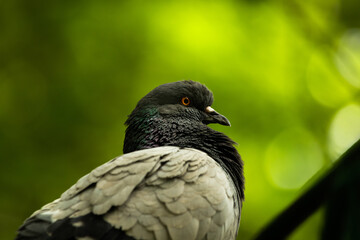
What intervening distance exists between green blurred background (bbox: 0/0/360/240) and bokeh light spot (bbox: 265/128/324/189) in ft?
0.06

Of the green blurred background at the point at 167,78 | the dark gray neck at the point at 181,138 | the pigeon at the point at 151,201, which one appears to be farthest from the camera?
the green blurred background at the point at 167,78

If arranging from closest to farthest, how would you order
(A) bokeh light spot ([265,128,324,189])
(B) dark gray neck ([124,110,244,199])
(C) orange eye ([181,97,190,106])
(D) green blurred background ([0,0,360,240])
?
(B) dark gray neck ([124,110,244,199])
(C) orange eye ([181,97,190,106])
(A) bokeh light spot ([265,128,324,189])
(D) green blurred background ([0,0,360,240])

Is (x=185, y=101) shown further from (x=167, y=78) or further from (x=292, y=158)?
(x=292, y=158)

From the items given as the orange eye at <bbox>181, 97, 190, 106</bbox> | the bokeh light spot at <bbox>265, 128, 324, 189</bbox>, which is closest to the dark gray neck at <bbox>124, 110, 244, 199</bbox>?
the orange eye at <bbox>181, 97, 190, 106</bbox>

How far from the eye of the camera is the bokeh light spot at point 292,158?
21.0ft

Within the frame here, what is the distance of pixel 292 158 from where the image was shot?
682cm

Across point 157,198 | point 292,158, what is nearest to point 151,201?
point 157,198

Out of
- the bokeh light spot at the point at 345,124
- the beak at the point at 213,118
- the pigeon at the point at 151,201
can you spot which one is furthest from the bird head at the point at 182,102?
the bokeh light spot at the point at 345,124

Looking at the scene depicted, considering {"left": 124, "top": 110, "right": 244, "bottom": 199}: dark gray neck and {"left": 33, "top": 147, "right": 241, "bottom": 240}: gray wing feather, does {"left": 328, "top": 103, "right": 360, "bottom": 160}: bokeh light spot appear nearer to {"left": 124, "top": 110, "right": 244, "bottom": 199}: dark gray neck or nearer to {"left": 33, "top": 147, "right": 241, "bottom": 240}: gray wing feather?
{"left": 124, "top": 110, "right": 244, "bottom": 199}: dark gray neck

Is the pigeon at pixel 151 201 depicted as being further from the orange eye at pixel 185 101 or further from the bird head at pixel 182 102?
the orange eye at pixel 185 101

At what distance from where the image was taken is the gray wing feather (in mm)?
2977

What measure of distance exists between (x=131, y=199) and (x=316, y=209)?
167 cm

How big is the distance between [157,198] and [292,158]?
417 cm

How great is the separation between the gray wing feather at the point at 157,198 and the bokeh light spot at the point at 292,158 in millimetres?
3044
